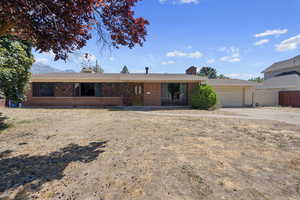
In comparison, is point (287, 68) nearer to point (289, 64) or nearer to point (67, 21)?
point (289, 64)

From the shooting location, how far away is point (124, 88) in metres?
15.0

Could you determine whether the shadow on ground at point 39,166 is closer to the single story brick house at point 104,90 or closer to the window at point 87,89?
the single story brick house at point 104,90

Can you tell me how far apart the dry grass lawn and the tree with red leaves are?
2590mm

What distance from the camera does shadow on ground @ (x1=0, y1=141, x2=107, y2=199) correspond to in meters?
2.71

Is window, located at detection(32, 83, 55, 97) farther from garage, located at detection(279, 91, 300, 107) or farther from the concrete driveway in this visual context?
garage, located at detection(279, 91, 300, 107)

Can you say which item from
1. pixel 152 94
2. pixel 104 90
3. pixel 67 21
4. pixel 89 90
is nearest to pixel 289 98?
pixel 152 94

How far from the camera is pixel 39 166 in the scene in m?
3.26

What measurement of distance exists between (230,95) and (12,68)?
61.3ft

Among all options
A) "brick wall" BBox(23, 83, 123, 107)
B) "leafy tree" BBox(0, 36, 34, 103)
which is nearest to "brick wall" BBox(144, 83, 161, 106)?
"brick wall" BBox(23, 83, 123, 107)

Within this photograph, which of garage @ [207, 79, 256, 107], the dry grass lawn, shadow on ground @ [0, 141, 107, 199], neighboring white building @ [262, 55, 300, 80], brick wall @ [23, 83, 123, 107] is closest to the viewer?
the dry grass lawn

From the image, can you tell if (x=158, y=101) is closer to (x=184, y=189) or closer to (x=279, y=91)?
(x=184, y=189)

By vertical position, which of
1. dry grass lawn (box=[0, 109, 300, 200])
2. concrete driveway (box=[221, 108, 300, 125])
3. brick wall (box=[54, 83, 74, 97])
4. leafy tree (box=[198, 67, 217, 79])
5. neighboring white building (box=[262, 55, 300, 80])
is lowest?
dry grass lawn (box=[0, 109, 300, 200])

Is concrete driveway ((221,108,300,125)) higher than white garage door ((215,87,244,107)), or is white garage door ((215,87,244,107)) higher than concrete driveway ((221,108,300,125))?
white garage door ((215,87,244,107))

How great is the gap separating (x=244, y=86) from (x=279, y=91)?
5.04 meters
